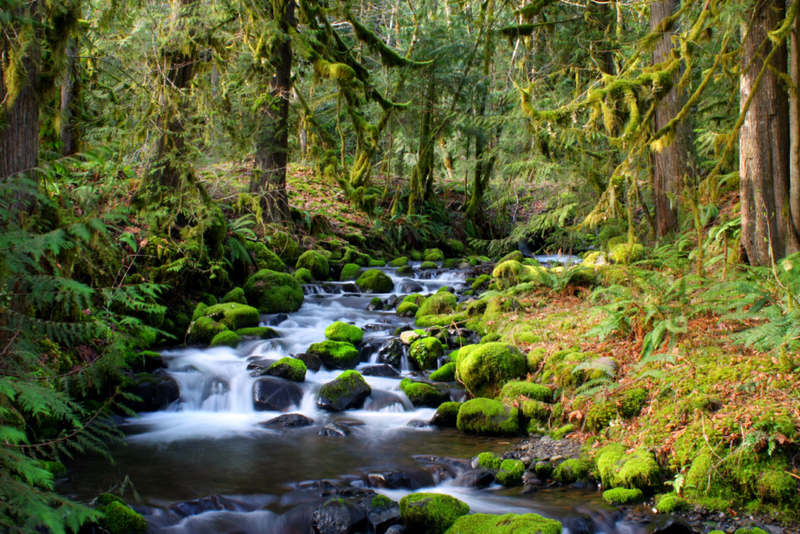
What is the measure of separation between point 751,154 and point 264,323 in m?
8.33

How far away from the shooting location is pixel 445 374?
8055 mm

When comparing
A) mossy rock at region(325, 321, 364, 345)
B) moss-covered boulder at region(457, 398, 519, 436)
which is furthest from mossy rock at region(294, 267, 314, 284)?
moss-covered boulder at region(457, 398, 519, 436)

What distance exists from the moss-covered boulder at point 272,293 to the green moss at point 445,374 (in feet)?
14.4

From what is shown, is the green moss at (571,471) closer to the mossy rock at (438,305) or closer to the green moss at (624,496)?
the green moss at (624,496)

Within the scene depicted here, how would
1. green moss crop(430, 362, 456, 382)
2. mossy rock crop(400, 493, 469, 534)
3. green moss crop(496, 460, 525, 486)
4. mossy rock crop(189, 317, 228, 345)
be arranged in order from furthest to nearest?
1. mossy rock crop(189, 317, 228, 345)
2. green moss crop(430, 362, 456, 382)
3. green moss crop(496, 460, 525, 486)
4. mossy rock crop(400, 493, 469, 534)

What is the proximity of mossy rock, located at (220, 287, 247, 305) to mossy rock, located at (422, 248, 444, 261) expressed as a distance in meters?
8.10

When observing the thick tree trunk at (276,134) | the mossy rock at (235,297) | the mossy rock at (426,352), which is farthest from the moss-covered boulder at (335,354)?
the thick tree trunk at (276,134)

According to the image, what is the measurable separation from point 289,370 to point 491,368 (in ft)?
9.56

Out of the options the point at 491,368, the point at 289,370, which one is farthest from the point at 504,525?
the point at 289,370

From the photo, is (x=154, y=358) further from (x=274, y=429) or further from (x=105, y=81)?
(x=105, y=81)

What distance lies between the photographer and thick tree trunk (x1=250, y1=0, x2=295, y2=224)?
1243 centimetres

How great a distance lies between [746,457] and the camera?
4348mm

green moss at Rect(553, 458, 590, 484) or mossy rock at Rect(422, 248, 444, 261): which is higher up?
mossy rock at Rect(422, 248, 444, 261)

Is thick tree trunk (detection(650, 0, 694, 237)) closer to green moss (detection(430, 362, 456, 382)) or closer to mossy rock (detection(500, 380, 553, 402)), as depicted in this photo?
mossy rock (detection(500, 380, 553, 402))
